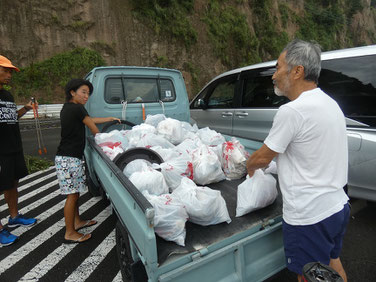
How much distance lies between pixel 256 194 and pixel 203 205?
41 cm

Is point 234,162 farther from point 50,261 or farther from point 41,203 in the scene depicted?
point 41,203

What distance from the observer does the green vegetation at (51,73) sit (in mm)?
14625

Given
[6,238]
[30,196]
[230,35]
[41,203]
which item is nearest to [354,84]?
[6,238]

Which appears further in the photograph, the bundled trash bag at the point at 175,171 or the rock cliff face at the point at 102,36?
the rock cliff face at the point at 102,36

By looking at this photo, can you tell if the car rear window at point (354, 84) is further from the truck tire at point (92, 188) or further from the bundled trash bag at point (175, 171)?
the truck tire at point (92, 188)

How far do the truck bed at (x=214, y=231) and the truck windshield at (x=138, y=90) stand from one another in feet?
7.85

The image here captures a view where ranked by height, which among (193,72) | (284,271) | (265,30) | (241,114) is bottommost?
(284,271)

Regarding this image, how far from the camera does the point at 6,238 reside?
9.14 ft

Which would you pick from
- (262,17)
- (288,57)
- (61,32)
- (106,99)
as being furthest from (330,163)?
(262,17)

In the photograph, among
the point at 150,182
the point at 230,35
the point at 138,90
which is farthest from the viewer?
the point at 230,35

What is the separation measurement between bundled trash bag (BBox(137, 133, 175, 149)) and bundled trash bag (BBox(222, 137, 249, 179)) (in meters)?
0.72

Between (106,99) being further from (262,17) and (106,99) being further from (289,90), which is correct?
(262,17)

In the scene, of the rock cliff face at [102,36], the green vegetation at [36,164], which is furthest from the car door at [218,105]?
the rock cliff face at [102,36]

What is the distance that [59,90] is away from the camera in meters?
15.4
